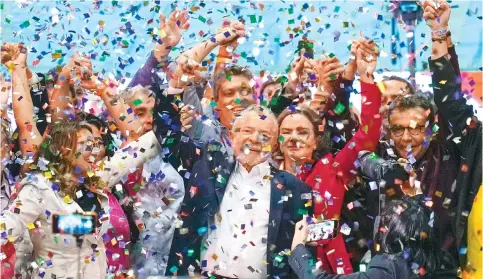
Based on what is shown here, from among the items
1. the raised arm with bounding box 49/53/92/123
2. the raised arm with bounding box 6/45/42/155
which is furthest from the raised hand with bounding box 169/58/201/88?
the raised arm with bounding box 6/45/42/155

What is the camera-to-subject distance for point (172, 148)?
12.7ft

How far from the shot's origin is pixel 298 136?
3.88 metres

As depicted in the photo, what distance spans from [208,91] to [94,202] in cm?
71

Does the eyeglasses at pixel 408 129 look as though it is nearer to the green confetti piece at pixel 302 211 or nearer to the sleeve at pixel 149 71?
the green confetti piece at pixel 302 211

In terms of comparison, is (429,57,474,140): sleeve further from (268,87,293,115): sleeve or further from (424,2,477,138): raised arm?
(268,87,293,115): sleeve

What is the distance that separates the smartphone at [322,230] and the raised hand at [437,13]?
825 millimetres

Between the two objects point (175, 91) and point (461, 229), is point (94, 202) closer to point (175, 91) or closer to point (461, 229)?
point (175, 91)

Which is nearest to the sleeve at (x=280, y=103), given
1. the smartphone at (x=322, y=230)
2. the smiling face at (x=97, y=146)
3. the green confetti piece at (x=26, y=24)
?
the smartphone at (x=322, y=230)

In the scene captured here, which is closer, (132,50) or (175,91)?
(175,91)

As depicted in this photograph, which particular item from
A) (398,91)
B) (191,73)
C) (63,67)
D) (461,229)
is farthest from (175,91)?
(461,229)

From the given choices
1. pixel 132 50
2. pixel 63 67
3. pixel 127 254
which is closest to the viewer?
pixel 127 254

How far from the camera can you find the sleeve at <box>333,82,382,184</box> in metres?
3.79

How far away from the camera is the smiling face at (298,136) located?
387cm

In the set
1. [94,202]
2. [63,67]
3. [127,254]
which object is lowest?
[127,254]
